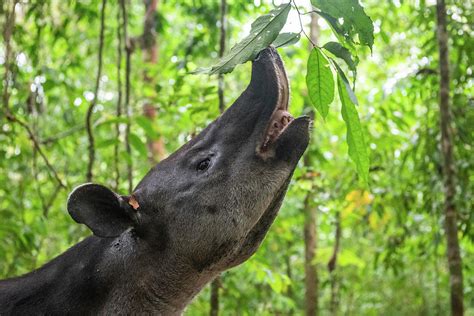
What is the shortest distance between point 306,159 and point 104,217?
4.77m

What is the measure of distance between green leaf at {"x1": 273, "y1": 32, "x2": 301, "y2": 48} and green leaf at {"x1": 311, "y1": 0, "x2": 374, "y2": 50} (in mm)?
264

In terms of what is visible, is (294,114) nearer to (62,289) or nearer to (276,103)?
(276,103)

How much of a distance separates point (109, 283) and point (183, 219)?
0.49 m

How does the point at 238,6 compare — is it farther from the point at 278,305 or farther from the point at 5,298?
the point at 5,298

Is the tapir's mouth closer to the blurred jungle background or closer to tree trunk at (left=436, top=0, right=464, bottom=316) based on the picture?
the blurred jungle background

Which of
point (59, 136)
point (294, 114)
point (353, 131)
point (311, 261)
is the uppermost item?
point (59, 136)

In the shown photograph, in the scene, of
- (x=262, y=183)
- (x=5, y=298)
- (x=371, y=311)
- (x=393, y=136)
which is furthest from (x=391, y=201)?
(x=371, y=311)

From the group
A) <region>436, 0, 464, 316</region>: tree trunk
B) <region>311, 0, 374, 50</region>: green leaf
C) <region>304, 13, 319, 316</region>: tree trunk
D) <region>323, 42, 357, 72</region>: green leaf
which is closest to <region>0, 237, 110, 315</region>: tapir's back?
<region>323, 42, 357, 72</region>: green leaf

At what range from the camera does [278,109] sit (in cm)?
304

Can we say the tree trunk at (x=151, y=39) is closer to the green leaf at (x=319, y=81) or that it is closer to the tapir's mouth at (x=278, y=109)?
the tapir's mouth at (x=278, y=109)

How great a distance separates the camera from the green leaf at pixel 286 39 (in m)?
2.48

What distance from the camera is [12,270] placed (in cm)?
563

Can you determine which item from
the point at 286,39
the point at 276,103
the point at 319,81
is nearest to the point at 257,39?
the point at 286,39

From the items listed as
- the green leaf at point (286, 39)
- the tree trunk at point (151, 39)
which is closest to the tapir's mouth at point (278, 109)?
the green leaf at point (286, 39)
